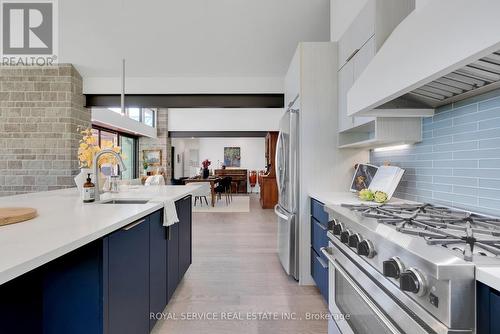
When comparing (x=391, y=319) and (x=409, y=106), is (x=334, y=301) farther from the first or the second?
(x=409, y=106)

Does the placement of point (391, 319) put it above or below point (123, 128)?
below

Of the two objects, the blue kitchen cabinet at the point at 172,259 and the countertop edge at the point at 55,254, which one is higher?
the countertop edge at the point at 55,254

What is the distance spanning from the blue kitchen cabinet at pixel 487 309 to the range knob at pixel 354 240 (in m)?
0.54

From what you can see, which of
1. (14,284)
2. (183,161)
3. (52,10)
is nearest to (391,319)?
(14,284)

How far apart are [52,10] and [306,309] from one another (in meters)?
4.73

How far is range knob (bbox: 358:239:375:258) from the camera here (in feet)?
3.70

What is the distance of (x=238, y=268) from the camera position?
312 centimetres

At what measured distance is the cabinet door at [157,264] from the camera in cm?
178

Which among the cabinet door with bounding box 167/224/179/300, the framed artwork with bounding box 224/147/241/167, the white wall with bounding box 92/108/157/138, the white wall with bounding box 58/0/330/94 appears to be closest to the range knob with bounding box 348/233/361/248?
the cabinet door with bounding box 167/224/179/300

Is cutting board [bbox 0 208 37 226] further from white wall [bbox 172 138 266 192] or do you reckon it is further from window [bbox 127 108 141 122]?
white wall [bbox 172 138 266 192]

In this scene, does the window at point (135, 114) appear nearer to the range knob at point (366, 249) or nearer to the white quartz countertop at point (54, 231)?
the white quartz countertop at point (54, 231)

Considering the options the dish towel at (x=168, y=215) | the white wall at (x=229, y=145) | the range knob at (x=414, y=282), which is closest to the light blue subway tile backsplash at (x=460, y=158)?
the range knob at (x=414, y=282)

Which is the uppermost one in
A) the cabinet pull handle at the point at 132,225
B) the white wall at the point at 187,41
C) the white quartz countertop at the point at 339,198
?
the white wall at the point at 187,41

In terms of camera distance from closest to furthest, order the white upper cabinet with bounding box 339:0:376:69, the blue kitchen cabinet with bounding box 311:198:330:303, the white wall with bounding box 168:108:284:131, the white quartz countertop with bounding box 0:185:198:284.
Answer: the white quartz countertop with bounding box 0:185:198:284, the white upper cabinet with bounding box 339:0:376:69, the blue kitchen cabinet with bounding box 311:198:330:303, the white wall with bounding box 168:108:284:131
